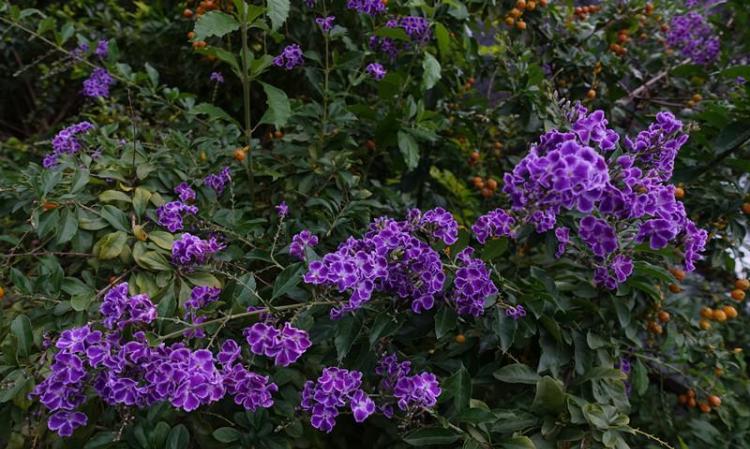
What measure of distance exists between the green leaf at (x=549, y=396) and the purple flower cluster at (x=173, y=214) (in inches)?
38.9

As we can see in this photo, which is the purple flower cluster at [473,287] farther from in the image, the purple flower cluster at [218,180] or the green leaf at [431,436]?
the purple flower cluster at [218,180]

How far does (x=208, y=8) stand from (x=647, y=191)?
1.66 metres

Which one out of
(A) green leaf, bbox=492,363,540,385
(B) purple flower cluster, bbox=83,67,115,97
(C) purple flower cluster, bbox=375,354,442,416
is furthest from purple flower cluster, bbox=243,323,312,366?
(B) purple flower cluster, bbox=83,67,115,97

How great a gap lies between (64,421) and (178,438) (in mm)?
228

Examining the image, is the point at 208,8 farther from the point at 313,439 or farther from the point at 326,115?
the point at 313,439

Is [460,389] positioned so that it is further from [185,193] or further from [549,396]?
[185,193]

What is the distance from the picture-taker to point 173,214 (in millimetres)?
1468

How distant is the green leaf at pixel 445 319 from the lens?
130 cm

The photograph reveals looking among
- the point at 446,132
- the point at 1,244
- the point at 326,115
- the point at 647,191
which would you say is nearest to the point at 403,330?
the point at 647,191

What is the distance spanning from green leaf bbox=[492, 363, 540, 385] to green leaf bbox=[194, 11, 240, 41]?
1075mm

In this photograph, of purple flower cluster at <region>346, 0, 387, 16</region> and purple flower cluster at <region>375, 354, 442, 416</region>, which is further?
purple flower cluster at <region>346, 0, 387, 16</region>

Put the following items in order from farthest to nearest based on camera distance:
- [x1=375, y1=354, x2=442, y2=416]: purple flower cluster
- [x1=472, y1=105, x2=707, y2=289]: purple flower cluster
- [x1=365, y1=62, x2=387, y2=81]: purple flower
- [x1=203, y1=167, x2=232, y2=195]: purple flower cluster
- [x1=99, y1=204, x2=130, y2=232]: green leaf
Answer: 1. [x1=365, y1=62, x2=387, y2=81]: purple flower
2. [x1=203, y1=167, x2=232, y2=195]: purple flower cluster
3. [x1=99, y1=204, x2=130, y2=232]: green leaf
4. [x1=375, y1=354, x2=442, y2=416]: purple flower cluster
5. [x1=472, y1=105, x2=707, y2=289]: purple flower cluster

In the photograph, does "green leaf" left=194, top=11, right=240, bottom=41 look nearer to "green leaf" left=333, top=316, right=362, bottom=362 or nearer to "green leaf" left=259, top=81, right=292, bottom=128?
"green leaf" left=259, top=81, right=292, bottom=128

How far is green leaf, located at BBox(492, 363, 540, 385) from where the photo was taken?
145 centimetres
